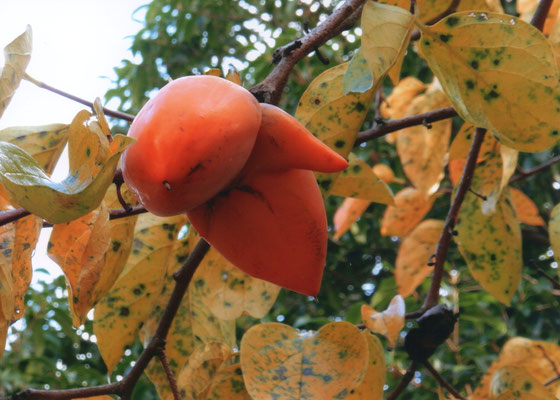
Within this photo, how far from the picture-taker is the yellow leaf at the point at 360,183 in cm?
115

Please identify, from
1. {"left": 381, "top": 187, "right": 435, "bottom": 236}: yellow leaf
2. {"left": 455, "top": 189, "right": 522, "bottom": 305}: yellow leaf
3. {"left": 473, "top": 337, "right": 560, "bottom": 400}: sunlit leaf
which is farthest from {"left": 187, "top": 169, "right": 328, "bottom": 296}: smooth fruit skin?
{"left": 381, "top": 187, "right": 435, "bottom": 236}: yellow leaf

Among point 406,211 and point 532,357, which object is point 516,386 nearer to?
point 532,357

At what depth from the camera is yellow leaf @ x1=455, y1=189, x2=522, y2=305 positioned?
4.04ft

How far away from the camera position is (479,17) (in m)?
0.79

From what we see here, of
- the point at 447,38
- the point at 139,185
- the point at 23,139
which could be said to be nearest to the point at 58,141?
the point at 23,139

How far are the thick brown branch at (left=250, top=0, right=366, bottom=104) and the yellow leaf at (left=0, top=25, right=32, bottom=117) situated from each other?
11.9 inches

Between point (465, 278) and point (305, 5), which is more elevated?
point (305, 5)

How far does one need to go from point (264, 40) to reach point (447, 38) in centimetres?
380

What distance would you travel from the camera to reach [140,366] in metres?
0.96

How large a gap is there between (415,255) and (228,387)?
0.82 metres

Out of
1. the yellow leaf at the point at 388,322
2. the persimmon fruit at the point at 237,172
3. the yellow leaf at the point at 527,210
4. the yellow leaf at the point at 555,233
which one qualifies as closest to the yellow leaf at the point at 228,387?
the yellow leaf at the point at 388,322

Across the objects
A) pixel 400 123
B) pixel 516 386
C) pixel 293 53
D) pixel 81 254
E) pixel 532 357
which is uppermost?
pixel 293 53

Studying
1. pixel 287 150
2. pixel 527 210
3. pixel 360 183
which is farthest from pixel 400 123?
pixel 527 210

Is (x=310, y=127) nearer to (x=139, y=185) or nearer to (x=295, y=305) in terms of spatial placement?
(x=139, y=185)
